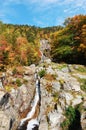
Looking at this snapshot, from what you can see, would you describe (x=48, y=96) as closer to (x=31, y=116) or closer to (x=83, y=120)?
(x=31, y=116)

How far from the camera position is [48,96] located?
4772 centimetres

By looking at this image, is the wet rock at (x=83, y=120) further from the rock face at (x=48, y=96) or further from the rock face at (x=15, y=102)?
the rock face at (x=15, y=102)

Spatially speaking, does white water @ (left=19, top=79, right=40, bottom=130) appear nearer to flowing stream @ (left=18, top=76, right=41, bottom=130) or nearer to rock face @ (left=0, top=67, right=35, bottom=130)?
flowing stream @ (left=18, top=76, right=41, bottom=130)

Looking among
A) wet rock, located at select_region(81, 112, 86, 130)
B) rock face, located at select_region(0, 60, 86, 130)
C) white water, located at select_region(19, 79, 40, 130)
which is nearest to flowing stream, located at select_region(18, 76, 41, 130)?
white water, located at select_region(19, 79, 40, 130)

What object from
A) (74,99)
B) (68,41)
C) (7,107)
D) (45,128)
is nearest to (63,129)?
(45,128)

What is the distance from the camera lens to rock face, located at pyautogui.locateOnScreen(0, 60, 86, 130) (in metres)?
42.0

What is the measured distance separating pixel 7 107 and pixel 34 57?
269ft

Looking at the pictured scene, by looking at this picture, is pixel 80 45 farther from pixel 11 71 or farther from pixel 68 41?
pixel 11 71

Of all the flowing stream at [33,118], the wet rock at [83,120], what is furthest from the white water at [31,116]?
the wet rock at [83,120]

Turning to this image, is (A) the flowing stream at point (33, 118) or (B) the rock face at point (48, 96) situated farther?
(A) the flowing stream at point (33, 118)

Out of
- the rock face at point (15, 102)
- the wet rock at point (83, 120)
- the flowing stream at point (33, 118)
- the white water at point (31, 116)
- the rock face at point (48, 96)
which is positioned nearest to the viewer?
the wet rock at point (83, 120)

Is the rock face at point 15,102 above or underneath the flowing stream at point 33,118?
above

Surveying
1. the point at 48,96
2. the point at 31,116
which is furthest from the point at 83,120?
the point at 31,116

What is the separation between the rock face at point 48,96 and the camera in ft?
138
